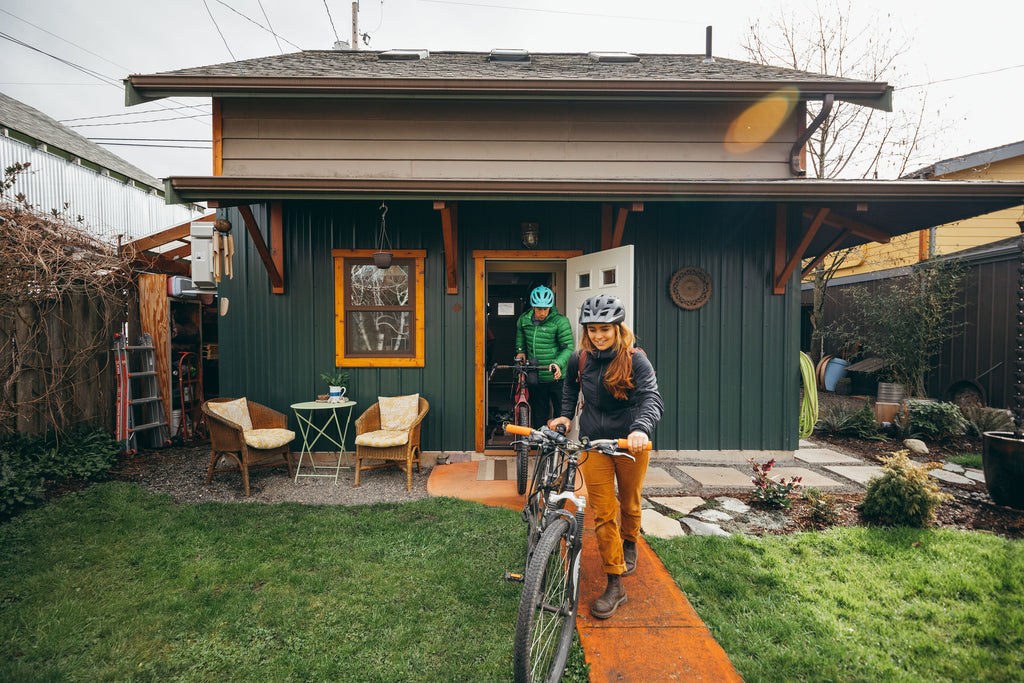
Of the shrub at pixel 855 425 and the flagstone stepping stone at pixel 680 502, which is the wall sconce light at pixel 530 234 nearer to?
the flagstone stepping stone at pixel 680 502

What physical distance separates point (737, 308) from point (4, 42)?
1586 centimetres

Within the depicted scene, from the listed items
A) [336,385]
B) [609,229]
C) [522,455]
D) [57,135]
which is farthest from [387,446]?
[57,135]

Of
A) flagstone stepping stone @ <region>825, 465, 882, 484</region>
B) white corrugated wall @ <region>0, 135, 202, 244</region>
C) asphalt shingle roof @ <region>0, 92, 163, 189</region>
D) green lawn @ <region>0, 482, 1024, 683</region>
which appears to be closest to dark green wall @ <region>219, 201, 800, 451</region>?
flagstone stepping stone @ <region>825, 465, 882, 484</region>

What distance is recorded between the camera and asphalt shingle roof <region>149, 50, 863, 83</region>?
5004 millimetres

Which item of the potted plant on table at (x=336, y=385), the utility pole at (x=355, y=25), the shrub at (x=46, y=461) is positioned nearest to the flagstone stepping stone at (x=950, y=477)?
the potted plant on table at (x=336, y=385)

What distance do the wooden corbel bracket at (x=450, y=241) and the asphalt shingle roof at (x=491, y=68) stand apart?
1.52 metres

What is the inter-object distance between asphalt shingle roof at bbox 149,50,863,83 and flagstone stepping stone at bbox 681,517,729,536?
14.8 ft

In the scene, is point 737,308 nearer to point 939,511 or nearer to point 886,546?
point 939,511

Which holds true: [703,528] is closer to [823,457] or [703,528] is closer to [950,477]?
[823,457]

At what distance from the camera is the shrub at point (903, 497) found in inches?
128

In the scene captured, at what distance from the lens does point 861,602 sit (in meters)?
2.44

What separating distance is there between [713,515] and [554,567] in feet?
7.70

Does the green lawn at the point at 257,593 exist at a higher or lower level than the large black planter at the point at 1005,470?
lower

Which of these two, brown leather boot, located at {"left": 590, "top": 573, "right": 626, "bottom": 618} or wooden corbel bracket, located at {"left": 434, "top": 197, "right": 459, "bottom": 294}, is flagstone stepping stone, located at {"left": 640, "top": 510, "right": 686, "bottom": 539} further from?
wooden corbel bracket, located at {"left": 434, "top": 197, "right": 459, "bottom": 294}
